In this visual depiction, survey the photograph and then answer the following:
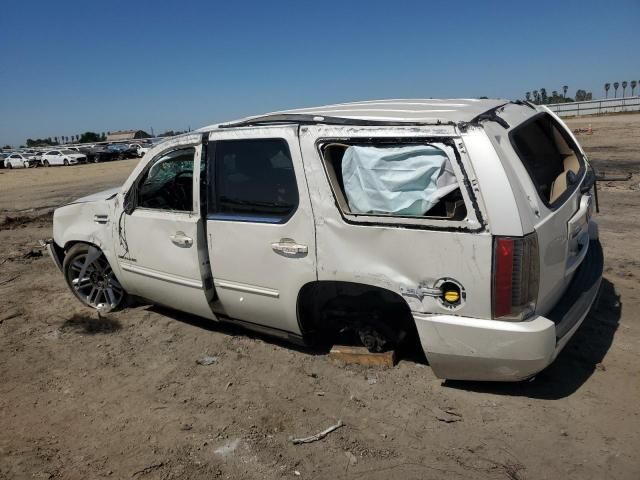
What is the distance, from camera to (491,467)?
8.46 feet

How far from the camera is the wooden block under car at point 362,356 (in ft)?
11.8

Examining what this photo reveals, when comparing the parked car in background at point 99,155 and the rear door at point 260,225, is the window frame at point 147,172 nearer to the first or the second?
the rear door at point 260,225

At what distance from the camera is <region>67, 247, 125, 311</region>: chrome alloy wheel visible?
5.05 metres

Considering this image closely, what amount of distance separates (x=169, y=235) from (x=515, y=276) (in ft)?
8.74

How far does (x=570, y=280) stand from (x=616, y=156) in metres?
12.9

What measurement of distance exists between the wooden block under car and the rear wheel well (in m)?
0.06

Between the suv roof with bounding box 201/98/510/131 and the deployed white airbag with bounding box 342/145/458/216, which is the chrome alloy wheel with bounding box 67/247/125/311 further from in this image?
the deployed white airbag with bounding box 342/145/458/216

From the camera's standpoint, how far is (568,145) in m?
4.04

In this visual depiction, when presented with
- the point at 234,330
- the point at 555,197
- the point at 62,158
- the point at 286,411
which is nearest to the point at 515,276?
the point at 555,197

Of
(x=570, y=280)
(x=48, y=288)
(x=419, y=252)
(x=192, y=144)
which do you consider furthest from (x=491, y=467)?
(x=48, y=288)

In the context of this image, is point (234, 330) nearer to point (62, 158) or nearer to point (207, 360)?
point (207, 360)

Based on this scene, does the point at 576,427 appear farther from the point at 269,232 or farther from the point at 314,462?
the point at 269,232

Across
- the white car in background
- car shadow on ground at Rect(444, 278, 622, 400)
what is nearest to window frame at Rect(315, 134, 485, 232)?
car shadow on ground at Rect(444, 278, 622, 400)

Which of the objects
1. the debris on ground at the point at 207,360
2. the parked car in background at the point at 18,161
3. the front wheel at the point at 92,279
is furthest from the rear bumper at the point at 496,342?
the parked car in background at the point at 18,161
